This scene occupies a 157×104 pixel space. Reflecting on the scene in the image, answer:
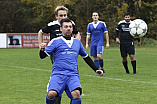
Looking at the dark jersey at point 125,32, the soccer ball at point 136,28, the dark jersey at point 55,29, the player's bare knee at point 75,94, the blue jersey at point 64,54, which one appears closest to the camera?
the player's bare knee at point 75,94

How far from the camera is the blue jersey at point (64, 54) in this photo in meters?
6.01

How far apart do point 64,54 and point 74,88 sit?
22.7 inches

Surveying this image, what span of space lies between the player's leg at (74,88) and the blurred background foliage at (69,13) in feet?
134

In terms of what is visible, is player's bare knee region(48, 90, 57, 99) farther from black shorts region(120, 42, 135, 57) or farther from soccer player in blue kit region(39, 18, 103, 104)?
black shorts region(120, 42, 135, 57)

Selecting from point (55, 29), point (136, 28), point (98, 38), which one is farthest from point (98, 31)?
point (55, 29)

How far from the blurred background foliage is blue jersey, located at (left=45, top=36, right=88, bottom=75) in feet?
133

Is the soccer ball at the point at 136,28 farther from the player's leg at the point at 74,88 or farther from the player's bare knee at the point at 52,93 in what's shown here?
the player's bare knee at the point at 52,93

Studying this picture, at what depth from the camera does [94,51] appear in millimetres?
13258

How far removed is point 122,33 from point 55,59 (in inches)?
298

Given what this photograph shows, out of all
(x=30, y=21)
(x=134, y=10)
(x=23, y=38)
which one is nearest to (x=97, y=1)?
(x=134, y=10)

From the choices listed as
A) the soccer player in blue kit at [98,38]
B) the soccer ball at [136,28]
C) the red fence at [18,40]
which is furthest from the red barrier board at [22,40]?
the soccer player in blue kit at [98,38]

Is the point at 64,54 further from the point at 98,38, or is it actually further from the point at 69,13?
the point at 69,13

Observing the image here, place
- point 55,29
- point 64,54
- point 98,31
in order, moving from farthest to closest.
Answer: point 98,31 → point 55,29 → point 64,54

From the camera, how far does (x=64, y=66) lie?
599 cm
